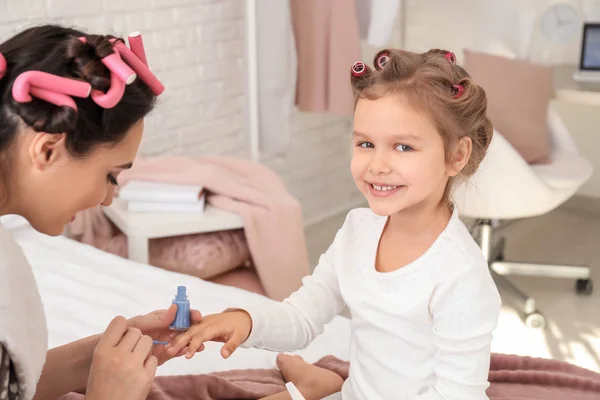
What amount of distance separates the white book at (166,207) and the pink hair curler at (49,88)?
4.29ft

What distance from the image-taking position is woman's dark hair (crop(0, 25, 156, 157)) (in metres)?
1.02

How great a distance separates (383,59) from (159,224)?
1173 millimetres

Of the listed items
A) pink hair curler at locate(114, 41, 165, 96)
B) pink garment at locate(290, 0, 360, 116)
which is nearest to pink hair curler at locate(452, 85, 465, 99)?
pink hair curler at locate(114, 41, 165, 96)

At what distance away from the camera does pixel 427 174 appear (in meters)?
1.19

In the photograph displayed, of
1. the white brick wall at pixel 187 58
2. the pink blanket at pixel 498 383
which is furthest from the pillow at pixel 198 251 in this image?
the pink blanket at pixel 498 383

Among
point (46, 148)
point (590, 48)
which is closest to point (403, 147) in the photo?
point (46, 148)

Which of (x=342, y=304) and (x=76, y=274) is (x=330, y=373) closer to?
(x=342, y=304)

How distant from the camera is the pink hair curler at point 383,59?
48.5 inches

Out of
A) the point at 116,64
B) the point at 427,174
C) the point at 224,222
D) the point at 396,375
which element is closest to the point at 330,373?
the point at 396,375

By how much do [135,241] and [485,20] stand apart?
2.29 metres

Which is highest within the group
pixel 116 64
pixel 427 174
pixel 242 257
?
pixel 116 64

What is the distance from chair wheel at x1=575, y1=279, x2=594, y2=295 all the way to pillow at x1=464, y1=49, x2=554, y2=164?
0.46 m

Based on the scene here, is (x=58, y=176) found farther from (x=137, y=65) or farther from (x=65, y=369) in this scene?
(x=65, y=369)

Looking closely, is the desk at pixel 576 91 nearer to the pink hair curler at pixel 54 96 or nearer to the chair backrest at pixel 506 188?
the chair backrest at pixel 506 188
